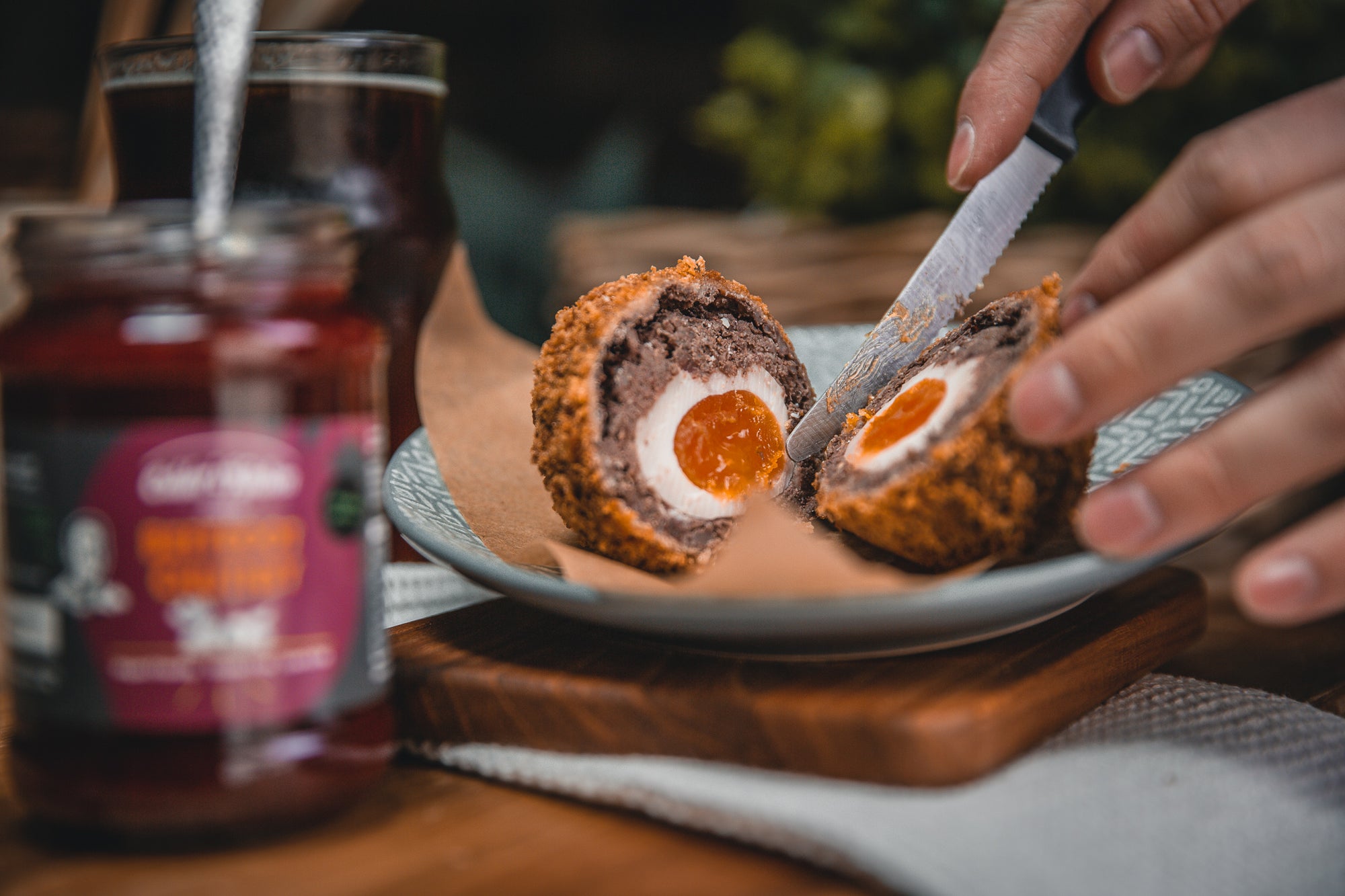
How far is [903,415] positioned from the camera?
4.64 feet

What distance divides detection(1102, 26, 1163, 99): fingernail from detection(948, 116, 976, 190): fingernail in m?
0.22

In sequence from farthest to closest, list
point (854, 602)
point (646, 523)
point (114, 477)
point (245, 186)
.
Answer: point (245, 186) < point (646, 523) < point (854, 602) < point (114, 477)

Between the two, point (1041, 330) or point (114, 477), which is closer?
point (114, 477)

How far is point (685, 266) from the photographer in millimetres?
1556

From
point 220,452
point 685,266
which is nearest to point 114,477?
point 220,452

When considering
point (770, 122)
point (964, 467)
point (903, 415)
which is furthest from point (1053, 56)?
point (770, 122)

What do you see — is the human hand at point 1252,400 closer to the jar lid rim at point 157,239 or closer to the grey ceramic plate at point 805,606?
the grey ceramic plate at point 805,606

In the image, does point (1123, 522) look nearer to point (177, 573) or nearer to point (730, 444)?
point (730, 444)

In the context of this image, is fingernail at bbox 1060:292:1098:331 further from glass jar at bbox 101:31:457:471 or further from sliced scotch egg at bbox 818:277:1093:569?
glass jar at bbox 101:31:457:471

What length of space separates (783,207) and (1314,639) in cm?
185

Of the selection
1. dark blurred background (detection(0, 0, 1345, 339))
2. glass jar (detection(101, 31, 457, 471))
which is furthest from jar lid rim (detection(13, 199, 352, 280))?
dark blurred background (detection(0, 0, 1345, 339))

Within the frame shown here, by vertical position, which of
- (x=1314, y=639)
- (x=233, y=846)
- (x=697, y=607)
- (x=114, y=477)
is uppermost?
(x=114, y=477)

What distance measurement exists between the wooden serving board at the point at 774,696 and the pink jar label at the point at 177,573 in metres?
0.27

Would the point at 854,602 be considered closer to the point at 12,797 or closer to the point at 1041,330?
the point at 1041,330
